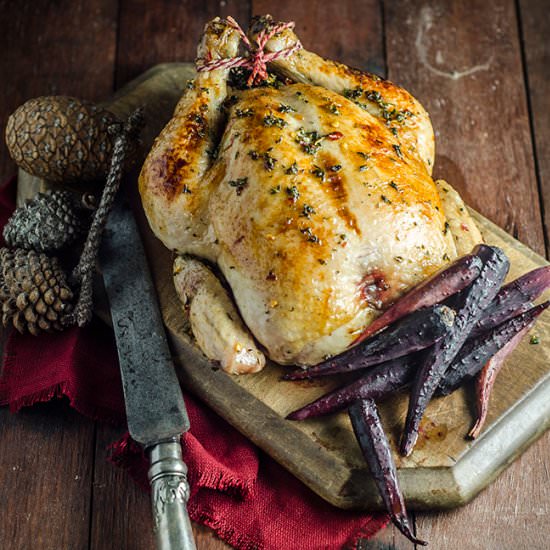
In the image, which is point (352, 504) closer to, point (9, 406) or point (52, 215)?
point (9, 406)

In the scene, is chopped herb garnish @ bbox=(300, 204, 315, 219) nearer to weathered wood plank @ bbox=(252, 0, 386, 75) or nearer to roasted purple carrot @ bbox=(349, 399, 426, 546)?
roasted purple carrot @ bbox=(349, 399, 426, 546)

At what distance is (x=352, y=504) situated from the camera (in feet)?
7.63

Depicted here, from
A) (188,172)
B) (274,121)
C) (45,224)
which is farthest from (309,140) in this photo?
(45,224)

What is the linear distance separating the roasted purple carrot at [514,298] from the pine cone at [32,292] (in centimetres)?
125

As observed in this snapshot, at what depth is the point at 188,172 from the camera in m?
2.46

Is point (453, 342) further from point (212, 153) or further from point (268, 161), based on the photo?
point (212, 153)

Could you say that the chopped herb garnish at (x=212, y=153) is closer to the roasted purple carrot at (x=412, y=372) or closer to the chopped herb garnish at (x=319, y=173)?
the chopped herb garnish at (x=319, y=173)

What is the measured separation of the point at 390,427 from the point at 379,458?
17 cm

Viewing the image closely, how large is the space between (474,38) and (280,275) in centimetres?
181

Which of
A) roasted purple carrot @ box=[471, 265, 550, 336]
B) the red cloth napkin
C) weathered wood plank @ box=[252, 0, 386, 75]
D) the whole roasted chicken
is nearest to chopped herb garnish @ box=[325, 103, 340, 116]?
the whole roasted chicken

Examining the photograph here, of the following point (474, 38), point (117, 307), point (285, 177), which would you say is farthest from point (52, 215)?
point (474, 38)

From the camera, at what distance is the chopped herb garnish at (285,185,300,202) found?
2.26 metres

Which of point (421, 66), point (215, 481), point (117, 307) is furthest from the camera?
point (421, 66)

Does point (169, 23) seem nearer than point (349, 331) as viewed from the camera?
No
